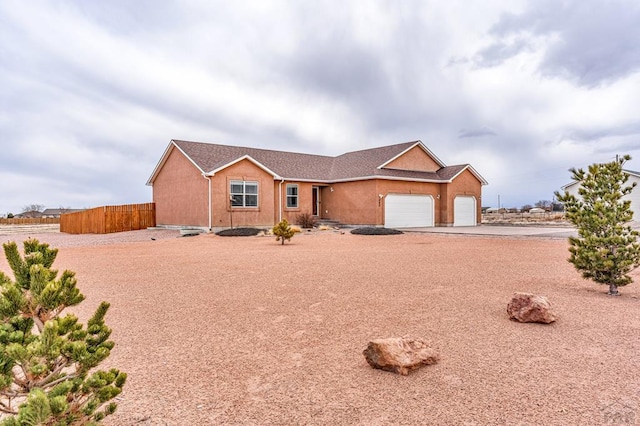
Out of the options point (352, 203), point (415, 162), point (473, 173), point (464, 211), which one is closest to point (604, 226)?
point (352, 203)

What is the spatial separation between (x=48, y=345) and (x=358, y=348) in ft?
9.46

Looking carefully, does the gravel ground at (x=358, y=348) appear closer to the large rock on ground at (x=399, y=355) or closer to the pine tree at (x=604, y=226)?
the large rock on ground at (x=399, y=355)

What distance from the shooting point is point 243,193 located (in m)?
21.5

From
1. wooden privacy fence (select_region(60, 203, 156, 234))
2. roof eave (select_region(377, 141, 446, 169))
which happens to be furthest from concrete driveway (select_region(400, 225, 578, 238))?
wooden privacy fence (select_region(60, 203, 156, 234))

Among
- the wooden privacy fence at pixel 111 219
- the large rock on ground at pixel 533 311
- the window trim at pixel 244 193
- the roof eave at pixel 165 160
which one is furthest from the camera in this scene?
the wooden privacy fence at pixel 111 219

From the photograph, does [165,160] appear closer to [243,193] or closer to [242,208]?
[243,193]

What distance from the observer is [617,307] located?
17.8 feet

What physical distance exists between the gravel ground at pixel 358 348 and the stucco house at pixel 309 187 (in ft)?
43.9

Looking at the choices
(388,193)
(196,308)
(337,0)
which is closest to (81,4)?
(337,0)

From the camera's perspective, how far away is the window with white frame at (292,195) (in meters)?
23.8

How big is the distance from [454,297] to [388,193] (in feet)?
58.3

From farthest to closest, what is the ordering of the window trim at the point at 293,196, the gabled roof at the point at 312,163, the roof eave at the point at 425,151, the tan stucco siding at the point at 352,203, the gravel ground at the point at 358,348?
the roof eave at the point at 425,151 < the window trim at the point at 293,196 < the tan stucco siding at the point at 352,203 < the gabled roof at the point at 312,163 < the gravel ground at the point at 358,348

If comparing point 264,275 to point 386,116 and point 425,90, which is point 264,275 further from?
point 386,116

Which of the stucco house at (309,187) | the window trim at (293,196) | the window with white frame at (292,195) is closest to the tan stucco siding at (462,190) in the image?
the stucco house at (309,187)
